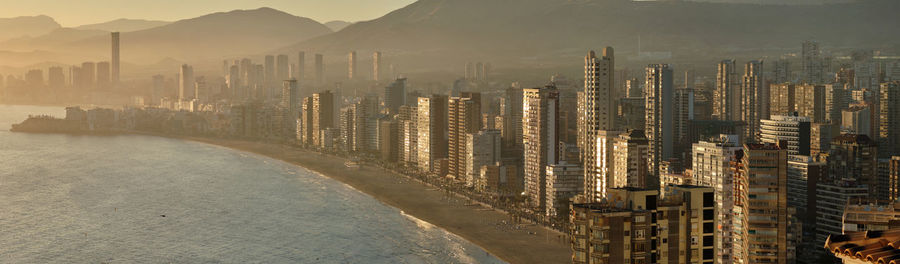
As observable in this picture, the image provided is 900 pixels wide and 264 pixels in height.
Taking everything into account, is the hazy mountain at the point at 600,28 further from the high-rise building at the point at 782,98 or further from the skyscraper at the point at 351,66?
the high-rise building at the point at 782,98

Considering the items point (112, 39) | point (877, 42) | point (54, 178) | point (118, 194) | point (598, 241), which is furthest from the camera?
point (112, 39)

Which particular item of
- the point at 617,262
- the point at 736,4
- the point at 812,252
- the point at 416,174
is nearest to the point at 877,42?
the point at 736,4

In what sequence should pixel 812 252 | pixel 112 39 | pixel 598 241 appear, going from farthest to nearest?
1. pixel 112 39
2. pixel 812 252
3. pixel 598 241

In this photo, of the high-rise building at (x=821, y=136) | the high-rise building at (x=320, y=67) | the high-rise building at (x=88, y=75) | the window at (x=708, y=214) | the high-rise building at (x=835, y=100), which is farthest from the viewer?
the high-rise building at (x=88, y=75)

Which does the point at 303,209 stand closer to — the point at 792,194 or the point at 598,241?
the point at 792,194

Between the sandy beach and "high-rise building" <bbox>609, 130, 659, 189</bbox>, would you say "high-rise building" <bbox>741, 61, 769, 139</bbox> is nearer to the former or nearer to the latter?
the sandy beach

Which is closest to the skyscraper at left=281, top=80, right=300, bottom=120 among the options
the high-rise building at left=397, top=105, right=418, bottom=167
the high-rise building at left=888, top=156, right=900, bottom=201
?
the high-rise building at left=397, top=105, right=418, bottom=167

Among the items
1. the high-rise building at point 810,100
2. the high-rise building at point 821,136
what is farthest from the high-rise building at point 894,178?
the high-rise building at point 810,100
